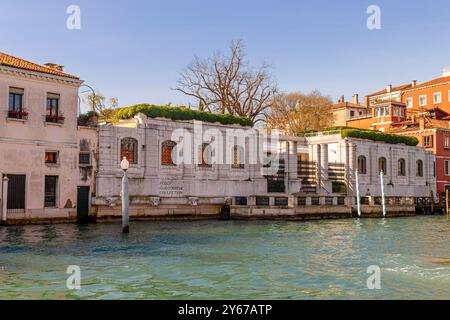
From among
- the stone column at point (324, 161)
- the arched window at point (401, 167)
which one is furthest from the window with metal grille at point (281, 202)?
the arched window at point (401, 167)

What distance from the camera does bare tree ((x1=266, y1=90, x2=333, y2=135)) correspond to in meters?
55.0

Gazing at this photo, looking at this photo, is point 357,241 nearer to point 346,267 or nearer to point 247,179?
point 346,267

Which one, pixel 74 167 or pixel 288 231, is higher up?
pixel 74 167

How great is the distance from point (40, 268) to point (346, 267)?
7.43 meters

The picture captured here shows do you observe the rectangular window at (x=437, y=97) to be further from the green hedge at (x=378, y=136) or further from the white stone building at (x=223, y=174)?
the white stone building at (x=223, y=174)

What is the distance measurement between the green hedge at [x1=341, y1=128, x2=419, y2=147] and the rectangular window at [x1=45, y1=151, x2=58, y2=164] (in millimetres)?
24033

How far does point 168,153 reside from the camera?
31.1 m

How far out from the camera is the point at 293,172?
3788cm

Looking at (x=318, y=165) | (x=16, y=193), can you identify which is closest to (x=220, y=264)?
(x=16, y=193)

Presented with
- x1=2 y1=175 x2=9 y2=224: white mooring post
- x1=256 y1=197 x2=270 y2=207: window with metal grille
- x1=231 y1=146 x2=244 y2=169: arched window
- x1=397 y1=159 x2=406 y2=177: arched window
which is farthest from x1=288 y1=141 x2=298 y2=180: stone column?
x1=2 y1=175 x2=9 y2=224: white mooring post

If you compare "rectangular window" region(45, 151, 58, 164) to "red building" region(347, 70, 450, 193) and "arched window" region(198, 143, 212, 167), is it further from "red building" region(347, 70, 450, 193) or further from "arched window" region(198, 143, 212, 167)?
"red building" region(347, 70, 450, 193)

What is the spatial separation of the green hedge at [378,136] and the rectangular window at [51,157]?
946 inches
